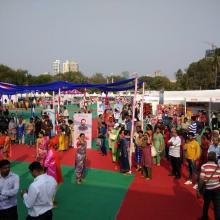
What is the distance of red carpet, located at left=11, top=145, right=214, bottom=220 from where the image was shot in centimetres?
657

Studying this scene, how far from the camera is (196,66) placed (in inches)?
2360

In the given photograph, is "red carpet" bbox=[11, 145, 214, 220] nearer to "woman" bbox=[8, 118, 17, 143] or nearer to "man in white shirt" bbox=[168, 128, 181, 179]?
"man in white shirt" bbox=[168, 128, 181, 179]

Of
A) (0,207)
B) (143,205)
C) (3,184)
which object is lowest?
(143,205)

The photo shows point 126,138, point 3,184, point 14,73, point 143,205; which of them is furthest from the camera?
point 14,73

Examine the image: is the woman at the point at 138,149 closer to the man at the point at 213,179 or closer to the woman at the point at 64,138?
the man at the point at 213,179

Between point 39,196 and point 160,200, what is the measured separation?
14.3ft

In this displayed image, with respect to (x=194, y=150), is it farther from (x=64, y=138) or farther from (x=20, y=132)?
(x=20, y=132)

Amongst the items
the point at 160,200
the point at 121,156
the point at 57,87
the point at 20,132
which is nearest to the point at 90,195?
the point at 160,200

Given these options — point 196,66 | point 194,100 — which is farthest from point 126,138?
point 196,66

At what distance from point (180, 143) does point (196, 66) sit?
54.3 metres

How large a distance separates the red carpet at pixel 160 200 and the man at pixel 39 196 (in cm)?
283

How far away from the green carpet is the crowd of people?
0.39 m

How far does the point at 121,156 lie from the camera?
9.72 meters

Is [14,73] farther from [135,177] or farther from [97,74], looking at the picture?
[135,177]
